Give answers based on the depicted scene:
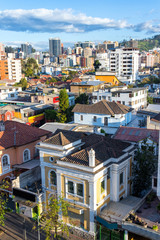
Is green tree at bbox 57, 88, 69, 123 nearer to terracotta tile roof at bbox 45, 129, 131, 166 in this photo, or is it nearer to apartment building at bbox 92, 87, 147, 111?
apartment building at bbox 92, 87, 147, 111

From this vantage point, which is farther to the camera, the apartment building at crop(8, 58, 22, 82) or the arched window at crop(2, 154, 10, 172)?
the apartment building at crop(8, 58, 22, 82)

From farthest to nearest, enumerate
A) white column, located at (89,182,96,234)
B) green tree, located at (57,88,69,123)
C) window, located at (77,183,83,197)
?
green tree, located at (57,88,69,123)
window, located at (77,183,83,197)
white column, located at (89,182,96,234)

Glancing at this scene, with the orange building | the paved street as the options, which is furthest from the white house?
the paved street

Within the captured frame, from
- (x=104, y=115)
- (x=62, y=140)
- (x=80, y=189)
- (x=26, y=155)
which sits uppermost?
(x=62, y=140)

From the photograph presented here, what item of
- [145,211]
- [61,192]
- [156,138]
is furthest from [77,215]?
[156,138]

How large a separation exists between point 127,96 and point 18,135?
26.5 meters

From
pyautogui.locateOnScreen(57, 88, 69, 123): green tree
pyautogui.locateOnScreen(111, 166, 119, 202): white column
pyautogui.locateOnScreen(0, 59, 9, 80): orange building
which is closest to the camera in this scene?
pyautogui.locateOnScreen(111, 166, 119, 202): white column

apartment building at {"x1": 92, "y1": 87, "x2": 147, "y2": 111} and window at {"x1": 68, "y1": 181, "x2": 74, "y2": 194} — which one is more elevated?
apartment building at {"x1": 92, "y1": 87, "x2": 147, "y2": 111}

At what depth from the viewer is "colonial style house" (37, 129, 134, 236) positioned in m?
20.1

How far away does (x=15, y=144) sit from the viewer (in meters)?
29.2

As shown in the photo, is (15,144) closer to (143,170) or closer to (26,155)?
(26,155)

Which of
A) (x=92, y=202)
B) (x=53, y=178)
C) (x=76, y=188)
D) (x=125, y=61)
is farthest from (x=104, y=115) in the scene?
(x=125, y=61)

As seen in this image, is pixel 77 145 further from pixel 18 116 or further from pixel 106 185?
pixel 18 116

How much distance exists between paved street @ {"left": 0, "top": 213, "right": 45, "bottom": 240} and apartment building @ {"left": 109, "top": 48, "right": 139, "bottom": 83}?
87.6 m
